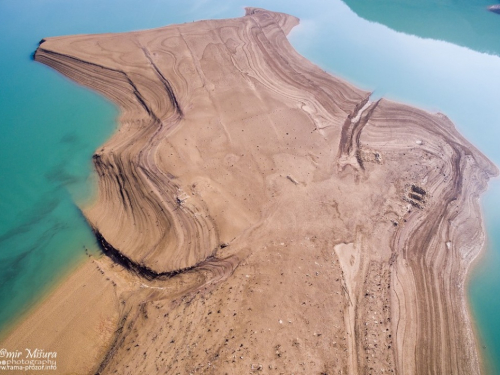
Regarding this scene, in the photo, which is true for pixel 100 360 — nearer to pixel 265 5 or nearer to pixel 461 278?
pixel 461 278

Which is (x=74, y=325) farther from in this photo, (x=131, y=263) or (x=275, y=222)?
(x=275, y=222)

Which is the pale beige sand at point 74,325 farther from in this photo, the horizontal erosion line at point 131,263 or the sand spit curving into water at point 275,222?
the horizontal erosion line at point 131,263

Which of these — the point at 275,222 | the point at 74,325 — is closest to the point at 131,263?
the point at 74,325

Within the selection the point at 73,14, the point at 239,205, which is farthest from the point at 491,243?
the point at 73,14

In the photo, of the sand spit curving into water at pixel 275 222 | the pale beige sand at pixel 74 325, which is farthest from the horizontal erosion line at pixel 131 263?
the pale beige sand at pixel 74 325

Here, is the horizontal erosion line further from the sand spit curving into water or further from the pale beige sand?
the pale beige sand

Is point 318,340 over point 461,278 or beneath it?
beneath
